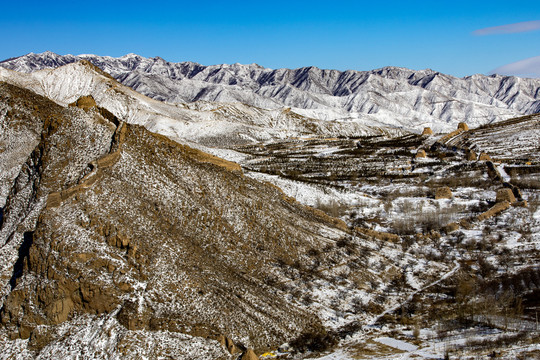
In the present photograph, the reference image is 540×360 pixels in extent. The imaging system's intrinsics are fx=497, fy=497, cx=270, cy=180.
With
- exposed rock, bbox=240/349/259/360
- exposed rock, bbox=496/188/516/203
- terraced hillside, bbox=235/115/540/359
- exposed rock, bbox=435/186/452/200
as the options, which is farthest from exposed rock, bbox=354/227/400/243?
exposed rock, bbox=240/349/259/360

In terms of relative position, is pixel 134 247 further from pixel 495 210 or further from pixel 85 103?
pixel 495 210

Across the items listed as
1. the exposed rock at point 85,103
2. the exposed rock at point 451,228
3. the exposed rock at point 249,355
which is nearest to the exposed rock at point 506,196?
the exposed rock at point 451,228

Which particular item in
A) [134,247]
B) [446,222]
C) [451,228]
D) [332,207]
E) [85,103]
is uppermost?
[85,103]

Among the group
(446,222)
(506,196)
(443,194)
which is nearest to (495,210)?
(506,196)

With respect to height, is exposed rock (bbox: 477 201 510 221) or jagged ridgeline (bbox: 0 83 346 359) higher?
exposed rock (bbox: 477 201 510 221)

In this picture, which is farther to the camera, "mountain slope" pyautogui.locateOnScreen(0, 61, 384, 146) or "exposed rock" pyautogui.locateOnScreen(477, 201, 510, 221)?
"mountain slope" pyautogui.locateOnScreen(0, 61, 384, 146)

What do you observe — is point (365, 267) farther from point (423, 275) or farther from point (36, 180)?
point (36, 180)

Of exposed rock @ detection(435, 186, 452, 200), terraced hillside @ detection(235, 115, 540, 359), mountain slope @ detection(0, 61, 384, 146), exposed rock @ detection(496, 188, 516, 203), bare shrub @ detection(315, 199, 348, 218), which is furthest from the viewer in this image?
mountain slope @ detection(0, 61, 384, 146)

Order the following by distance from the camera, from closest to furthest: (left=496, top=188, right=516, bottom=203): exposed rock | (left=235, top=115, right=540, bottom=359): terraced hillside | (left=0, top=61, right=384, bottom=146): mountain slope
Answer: (left=235, top=115, right=540, bottom=359): terraced hillside < (left=496, top=188, right=516, bottom=203): exposed rock < (left=0, top=61, right=384, bottom=146): mountain slope

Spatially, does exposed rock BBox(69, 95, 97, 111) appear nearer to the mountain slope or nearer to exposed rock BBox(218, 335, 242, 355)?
exposed rock BBox(218, 335, 242, 355)
